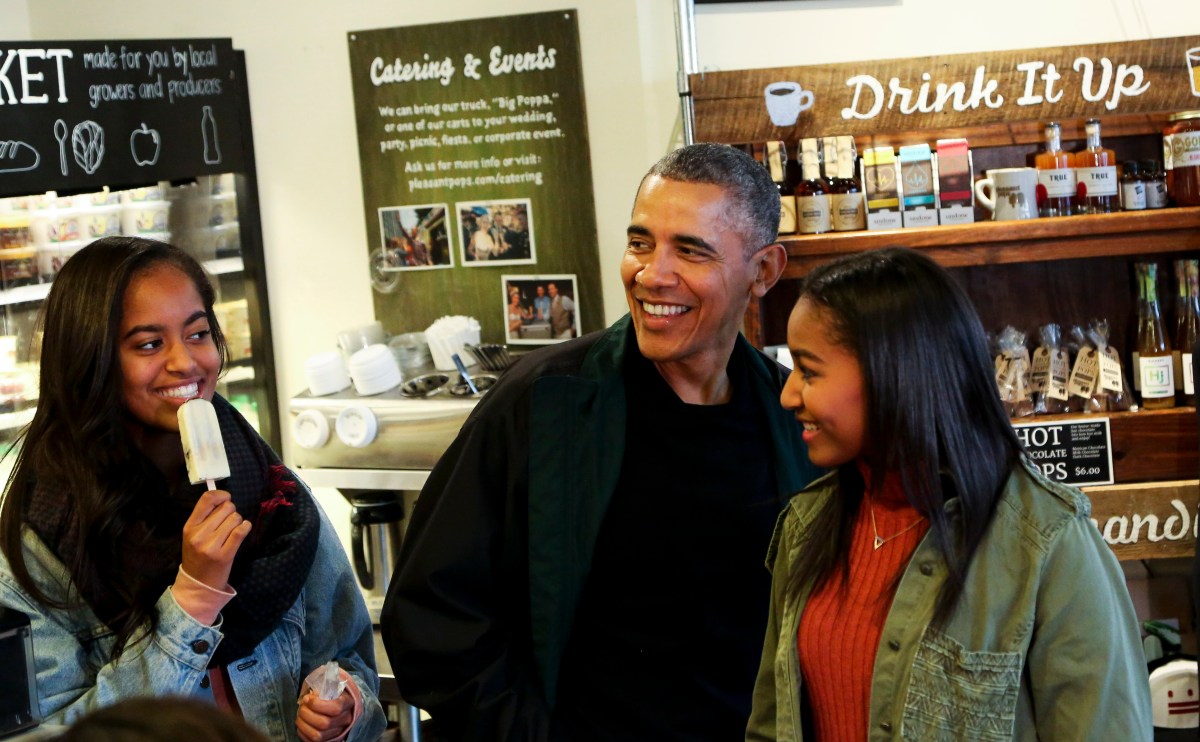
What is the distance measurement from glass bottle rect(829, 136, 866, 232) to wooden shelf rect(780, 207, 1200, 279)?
4cm

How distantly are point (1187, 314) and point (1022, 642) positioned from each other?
2436mm

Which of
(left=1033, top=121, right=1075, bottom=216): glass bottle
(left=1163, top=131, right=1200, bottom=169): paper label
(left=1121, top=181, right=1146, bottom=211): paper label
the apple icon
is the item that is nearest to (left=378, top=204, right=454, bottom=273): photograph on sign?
the apple icon

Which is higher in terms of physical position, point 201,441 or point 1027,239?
point 1027,239

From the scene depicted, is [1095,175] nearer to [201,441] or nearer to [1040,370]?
[1040,370]

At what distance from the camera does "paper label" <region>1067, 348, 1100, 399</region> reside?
346 cm

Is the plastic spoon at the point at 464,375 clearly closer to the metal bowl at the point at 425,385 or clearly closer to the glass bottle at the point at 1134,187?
the metal bowl at the point at 425,385

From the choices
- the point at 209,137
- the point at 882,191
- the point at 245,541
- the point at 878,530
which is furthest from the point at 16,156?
the point at 878,530

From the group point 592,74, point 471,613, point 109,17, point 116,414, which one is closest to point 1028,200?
point 592,74

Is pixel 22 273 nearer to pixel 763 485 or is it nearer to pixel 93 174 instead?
pixel 93 174

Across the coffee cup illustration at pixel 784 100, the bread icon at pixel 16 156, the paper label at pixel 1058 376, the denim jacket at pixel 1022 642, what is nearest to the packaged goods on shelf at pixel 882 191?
the coffee cup illustration at pixel 784 100

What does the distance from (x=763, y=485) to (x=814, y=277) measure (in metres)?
0.49

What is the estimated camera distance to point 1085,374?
348 centimetres

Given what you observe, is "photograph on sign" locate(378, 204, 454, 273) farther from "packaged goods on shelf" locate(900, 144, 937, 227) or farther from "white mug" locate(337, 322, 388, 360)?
"packaged goods on shelf" locate(900, 144, 937, 227)

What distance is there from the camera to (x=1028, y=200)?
3.35 meters
